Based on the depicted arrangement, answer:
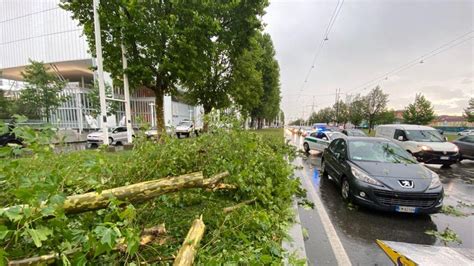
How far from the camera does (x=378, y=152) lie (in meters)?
5.63

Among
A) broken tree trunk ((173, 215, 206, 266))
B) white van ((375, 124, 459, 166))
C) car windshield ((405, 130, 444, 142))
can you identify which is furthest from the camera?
car windshield ((405, 130, 444, 142))

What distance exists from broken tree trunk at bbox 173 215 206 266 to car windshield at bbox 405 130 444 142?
468 inches

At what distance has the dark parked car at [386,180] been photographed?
4.29 metres

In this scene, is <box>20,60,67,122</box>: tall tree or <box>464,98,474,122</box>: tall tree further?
<box>464,98,474,122</box>: tall tree

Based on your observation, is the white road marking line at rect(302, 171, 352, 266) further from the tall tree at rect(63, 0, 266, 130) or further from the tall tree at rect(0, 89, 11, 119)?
the tall tree at rect(0, 89, 11, 119)

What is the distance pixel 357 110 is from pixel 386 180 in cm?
4766

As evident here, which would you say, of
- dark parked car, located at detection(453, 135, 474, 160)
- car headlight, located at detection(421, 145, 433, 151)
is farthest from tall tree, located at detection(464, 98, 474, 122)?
car headlight, located at detection(421, 145, 433, 151)

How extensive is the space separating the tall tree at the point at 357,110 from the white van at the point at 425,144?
37.0 m

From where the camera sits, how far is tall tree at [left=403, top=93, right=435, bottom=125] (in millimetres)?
38750

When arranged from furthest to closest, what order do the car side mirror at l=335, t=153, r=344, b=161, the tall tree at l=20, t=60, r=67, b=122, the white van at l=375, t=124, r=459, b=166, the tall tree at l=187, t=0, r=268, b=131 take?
the tall tree at l=20, t=60, r=67, b=122 < the tall tree at l=187, t=0, r=268, b=131 < the white van at l=375, t=124, r=459, b=166 < the car side mirror at l=335, t=153, r=344, b=161

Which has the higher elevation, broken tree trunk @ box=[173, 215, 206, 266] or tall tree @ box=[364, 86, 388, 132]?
tall tree @ box=[364, 86, 388, 132]

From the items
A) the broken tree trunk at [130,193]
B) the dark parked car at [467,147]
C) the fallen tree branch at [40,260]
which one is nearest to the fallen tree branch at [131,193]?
the broken tree trunk at [130,193]

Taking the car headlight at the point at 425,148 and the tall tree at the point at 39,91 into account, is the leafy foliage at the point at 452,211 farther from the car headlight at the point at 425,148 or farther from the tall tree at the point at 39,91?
the tall tree at the point at 39,91

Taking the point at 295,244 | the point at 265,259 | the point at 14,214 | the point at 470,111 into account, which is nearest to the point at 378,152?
the point at 295,244
